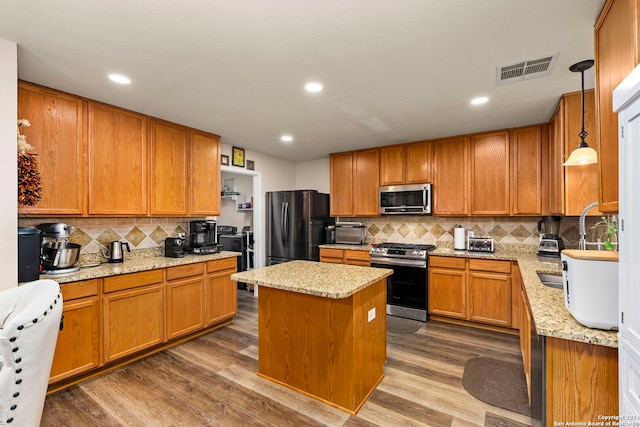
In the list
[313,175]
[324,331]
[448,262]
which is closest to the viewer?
[324,331]

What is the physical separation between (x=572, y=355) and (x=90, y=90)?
362cm

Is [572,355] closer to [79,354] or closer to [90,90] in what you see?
[79,354]

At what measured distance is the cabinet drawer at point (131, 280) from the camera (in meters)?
2.44

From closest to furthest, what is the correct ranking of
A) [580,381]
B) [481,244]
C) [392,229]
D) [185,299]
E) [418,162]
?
[580,381] → [185,299] → [481,244] → [418,162] → [392,229]

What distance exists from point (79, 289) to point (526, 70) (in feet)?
12.5

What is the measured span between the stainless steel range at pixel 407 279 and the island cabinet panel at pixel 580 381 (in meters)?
2.46

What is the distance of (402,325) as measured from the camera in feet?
11.6

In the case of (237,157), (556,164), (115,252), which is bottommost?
(115,252)

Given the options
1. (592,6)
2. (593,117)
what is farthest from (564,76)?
(592,6)

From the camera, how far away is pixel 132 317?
259 cm

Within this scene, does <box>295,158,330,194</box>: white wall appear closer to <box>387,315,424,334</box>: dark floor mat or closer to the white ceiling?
the white ceiling

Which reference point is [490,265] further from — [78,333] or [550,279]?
[78,333]

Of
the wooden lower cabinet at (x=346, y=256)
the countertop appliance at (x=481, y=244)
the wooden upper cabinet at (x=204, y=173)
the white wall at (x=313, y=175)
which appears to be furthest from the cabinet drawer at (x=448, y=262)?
the wooden upper cabinet at (x=204, y=173)

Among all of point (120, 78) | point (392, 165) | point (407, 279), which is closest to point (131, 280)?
point (120, 78)
